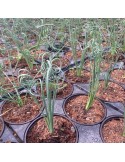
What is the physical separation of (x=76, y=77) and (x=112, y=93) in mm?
273

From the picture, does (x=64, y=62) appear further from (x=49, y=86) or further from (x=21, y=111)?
(x=49, y=86)

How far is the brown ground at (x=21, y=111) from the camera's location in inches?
49.3

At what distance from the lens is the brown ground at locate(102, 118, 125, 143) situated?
3.73ft

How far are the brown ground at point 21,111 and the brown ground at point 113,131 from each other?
376mm

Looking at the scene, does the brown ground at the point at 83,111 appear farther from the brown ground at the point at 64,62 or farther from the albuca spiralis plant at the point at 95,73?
the brown ground at the point at 64,62

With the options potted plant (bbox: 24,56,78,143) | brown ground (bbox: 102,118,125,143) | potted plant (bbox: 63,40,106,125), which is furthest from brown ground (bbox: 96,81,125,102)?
potted plant (bbox: 24,56,78,143)

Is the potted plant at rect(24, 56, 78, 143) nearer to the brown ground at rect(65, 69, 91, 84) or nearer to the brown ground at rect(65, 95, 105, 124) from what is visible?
the brown ground at rect(65, 95, 105, 124)

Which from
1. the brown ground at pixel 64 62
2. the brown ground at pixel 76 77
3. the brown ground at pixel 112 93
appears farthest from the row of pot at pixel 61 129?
the brown ground at pixel 64 62

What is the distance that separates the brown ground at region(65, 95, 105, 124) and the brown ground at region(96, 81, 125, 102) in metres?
0.08

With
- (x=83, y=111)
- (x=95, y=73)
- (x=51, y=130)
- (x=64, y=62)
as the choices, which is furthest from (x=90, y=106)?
(x=64, y=62)

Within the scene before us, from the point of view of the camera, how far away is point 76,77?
1592mm
